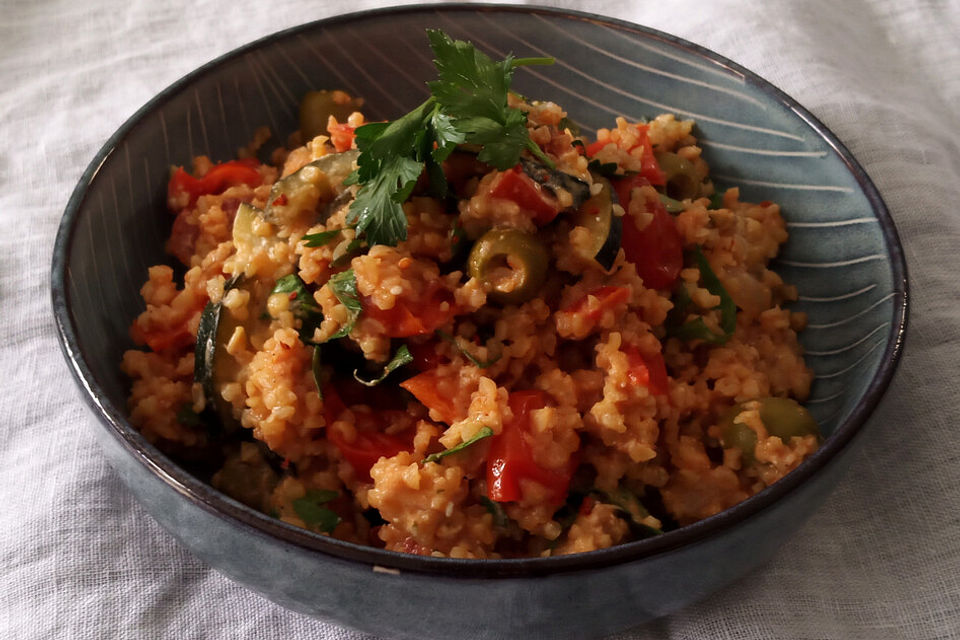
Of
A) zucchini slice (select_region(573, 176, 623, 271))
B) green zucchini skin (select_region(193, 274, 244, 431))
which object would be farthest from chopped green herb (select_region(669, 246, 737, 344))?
green zucchini skin (select_region(193, 274, 244, 431))

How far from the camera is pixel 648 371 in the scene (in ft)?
8.61

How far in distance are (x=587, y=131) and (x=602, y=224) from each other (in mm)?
1423

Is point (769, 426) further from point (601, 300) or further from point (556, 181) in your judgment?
point (556, 181)

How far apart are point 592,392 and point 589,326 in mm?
190

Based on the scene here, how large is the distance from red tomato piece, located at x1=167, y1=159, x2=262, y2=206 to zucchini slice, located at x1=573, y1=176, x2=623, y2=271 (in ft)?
4.54

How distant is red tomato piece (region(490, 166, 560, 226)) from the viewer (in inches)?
102

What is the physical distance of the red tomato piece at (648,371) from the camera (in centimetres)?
254

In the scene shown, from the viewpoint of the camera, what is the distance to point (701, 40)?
4500 mm

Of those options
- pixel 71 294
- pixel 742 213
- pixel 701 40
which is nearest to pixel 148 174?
pixel 71 294

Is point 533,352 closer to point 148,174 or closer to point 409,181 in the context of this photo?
point 409,181

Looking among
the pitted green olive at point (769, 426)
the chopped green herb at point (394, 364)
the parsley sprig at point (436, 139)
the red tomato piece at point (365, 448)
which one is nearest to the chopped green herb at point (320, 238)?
the parsley sprig at point (436, 139)

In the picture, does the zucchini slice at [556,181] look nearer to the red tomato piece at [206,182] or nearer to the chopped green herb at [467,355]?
the chopped green herb at [467,355]

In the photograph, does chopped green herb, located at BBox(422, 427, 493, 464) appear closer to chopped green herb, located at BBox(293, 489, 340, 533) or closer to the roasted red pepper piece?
chopped green herb, located at BBox(293, 489, 340, 533)

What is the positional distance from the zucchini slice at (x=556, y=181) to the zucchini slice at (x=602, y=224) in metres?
0.04
